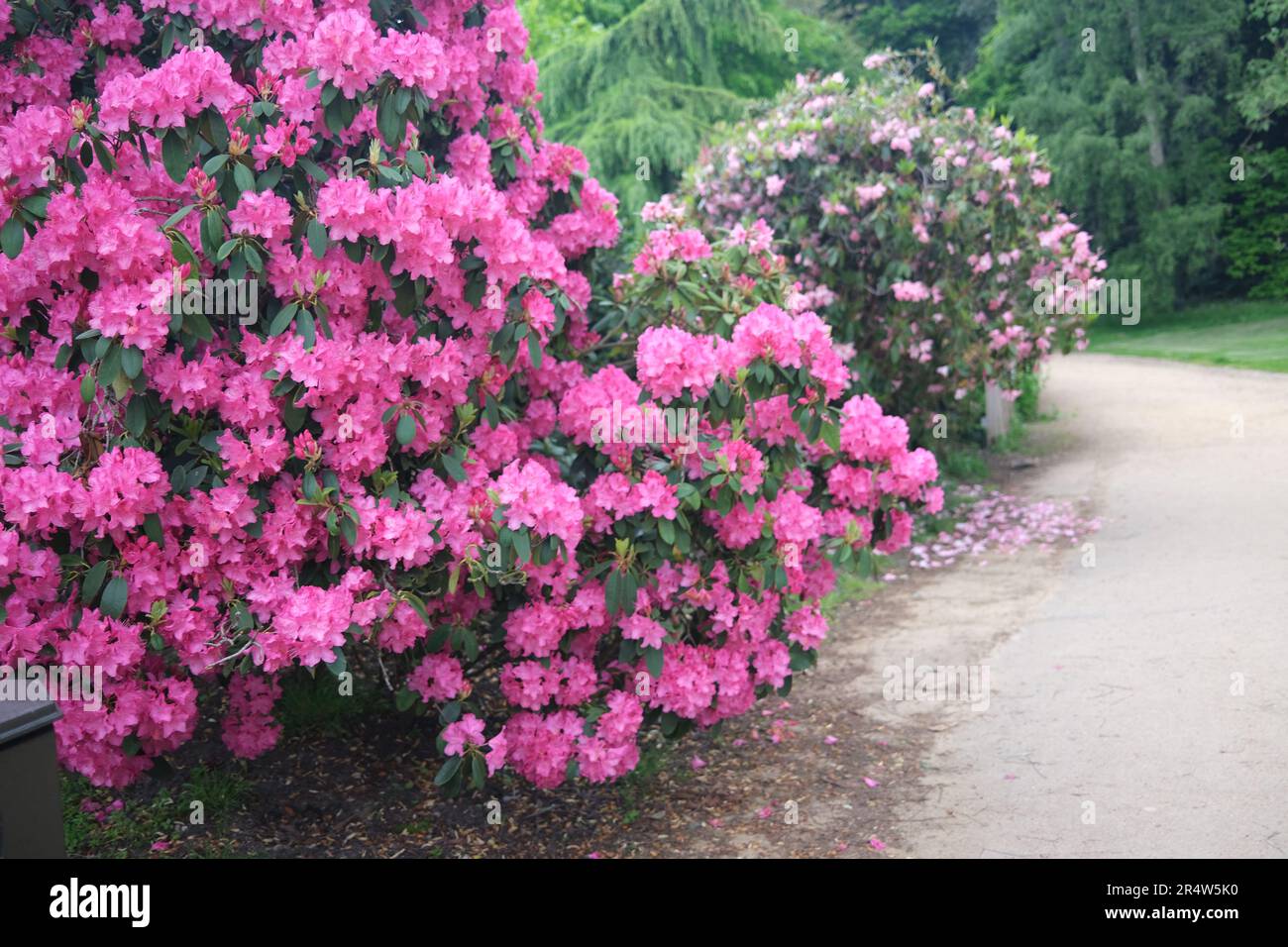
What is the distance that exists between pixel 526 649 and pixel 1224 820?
2.16m

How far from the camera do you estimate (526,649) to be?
3541 millimetres

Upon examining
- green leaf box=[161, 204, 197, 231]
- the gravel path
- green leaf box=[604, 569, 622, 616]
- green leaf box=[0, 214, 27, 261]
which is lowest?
the gravel path

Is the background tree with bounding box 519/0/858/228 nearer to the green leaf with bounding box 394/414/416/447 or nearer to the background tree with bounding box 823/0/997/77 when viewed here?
the background tree with bounding box 823/0/997/77

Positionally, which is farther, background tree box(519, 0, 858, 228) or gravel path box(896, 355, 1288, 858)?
background tree box(519, 0, 858, 228)

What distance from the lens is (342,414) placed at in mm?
3174

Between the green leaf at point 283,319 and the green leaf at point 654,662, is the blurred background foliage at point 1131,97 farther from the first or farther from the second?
the green leaf at point 283,319

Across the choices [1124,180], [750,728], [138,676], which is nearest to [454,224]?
[138,676]

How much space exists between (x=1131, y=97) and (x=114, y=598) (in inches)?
905

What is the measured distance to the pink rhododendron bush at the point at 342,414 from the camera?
3.06m

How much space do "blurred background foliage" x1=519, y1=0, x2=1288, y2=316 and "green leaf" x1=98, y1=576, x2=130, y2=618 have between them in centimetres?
1673

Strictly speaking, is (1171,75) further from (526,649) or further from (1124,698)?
(526,649)

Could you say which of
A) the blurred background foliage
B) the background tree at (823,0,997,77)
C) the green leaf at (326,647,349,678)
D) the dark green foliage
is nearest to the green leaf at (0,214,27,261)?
the green leaf at (326,647,349,678)

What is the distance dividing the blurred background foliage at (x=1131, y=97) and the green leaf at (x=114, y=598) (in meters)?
16.7

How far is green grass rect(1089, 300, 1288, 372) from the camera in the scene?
1588 centimetres
